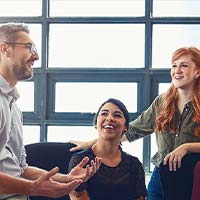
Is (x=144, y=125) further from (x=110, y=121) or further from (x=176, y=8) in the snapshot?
(x=176, y=8)

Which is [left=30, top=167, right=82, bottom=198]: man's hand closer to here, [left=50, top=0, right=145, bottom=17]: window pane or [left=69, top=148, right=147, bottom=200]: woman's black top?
[left=69, top=148, right=147, bottom=200]: woman's black top

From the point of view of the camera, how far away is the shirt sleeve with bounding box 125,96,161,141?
279 centimetres

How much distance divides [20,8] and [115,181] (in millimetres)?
1839

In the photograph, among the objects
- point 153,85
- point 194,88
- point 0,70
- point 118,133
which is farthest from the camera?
point 153,85

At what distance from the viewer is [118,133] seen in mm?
2471

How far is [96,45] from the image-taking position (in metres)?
3.52

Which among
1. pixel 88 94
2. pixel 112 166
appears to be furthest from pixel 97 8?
pixel 112 166

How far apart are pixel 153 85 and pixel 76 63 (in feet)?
2.12

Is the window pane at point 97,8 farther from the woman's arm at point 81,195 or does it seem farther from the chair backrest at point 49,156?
the woman's arm at point 81,195

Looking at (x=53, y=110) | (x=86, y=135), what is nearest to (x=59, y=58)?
(x=53, y=110)

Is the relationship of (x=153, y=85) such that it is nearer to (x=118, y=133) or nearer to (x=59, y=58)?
(x=59, y=58)

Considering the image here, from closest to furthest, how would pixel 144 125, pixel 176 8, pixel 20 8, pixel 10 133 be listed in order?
1. pixel 10 133
2. pixel 144 125
3. pixel 176 8
4. pixel 20 8

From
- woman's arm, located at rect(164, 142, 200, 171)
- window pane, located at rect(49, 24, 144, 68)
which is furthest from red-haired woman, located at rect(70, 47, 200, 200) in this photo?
window pane, located at rect(49, 24, 144, 68)

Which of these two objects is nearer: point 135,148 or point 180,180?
point 180,180
